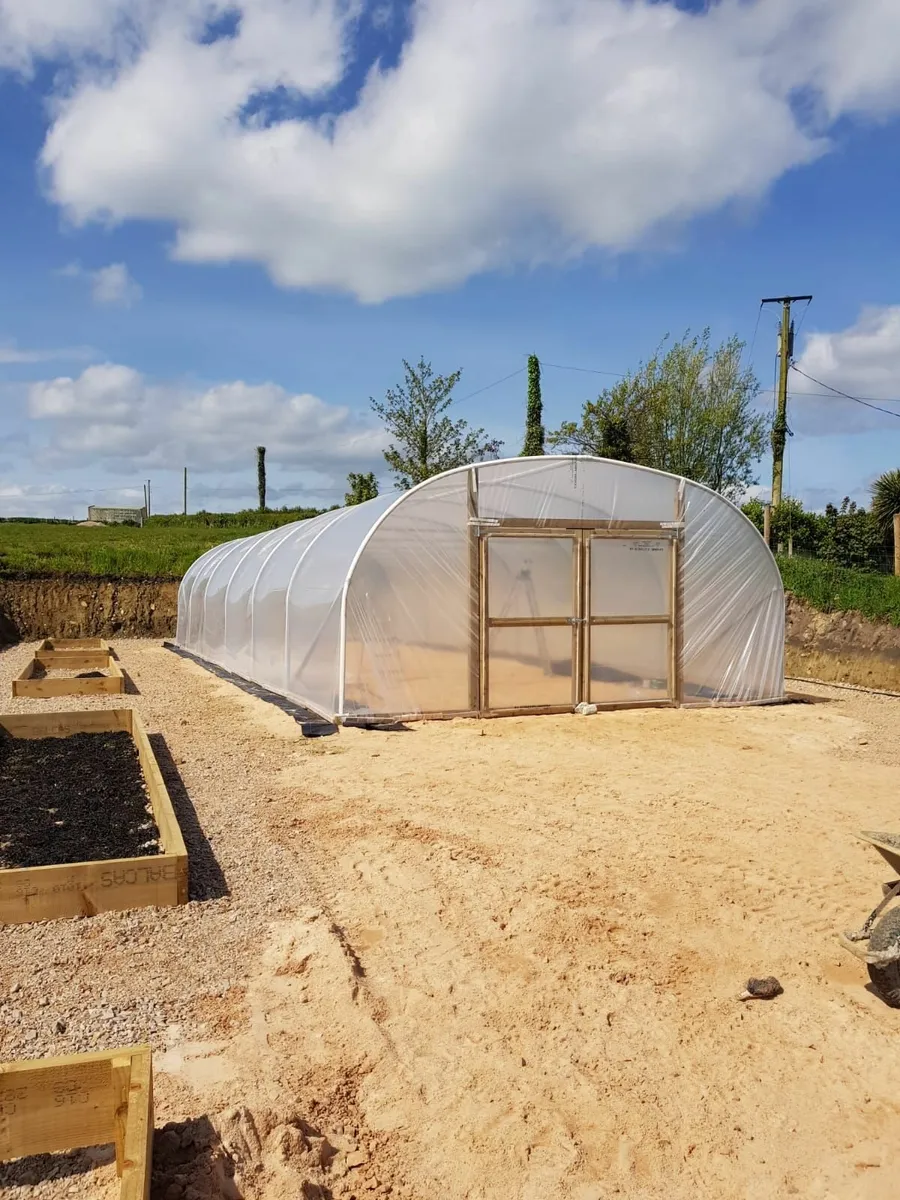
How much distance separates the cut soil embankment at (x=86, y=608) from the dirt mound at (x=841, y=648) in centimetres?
1546

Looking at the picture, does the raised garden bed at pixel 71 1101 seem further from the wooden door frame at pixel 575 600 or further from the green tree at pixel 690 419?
the green tree at pixel 690 419

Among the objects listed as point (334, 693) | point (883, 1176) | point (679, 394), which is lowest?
point (883, 1176)

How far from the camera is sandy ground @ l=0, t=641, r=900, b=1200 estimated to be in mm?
2883

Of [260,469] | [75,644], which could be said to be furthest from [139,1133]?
[260,469]

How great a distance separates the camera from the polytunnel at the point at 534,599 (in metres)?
10.0

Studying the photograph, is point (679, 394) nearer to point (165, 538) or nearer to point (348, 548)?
point (165, 538)

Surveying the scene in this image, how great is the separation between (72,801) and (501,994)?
3898 millimetres

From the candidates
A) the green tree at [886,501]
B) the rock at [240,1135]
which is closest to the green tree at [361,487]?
the green tree at [886,501]

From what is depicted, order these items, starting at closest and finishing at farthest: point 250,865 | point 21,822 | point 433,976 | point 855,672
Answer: point 433,976, point 250,865, point 21,822, point 855,672

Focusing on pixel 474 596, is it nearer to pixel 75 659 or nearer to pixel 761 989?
pixel 761 989

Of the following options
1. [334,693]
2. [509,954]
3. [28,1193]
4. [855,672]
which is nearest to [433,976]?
[509,954]

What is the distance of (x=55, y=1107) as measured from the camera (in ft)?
8.76

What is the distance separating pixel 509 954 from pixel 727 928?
1.14m

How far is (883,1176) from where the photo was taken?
9.33 ft
